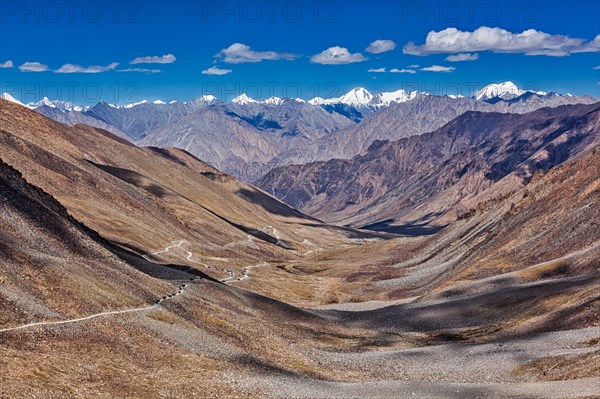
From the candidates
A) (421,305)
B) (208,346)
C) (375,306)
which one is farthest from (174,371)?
(375,306)

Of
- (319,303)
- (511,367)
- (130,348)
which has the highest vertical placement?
(130,348)

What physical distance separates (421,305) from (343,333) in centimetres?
1929

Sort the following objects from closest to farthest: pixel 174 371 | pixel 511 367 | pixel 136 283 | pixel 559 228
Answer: pixel 174 371 < pixel 511 367 < pixel 136 283 < pixel 559 228

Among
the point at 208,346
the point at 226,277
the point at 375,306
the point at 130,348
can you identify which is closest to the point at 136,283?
the point at 208,346

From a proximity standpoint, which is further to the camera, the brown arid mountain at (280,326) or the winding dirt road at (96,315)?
the winding dirt road at (96,315)

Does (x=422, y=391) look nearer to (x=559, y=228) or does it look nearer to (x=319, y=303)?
(x=319, y=303)

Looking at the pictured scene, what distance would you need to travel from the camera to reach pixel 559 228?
128 metres

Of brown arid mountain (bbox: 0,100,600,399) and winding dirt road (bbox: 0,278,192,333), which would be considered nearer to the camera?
brown arid mountain (bbox: 0,100,600,399)

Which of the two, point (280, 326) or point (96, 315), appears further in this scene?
point (280, 326)

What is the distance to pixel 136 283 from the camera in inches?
2830

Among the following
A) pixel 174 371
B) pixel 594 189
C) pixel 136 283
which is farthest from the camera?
pixel 594 189

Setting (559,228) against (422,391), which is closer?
(422,391)

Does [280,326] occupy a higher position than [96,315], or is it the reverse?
[96,315]

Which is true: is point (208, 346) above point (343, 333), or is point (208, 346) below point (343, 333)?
above
